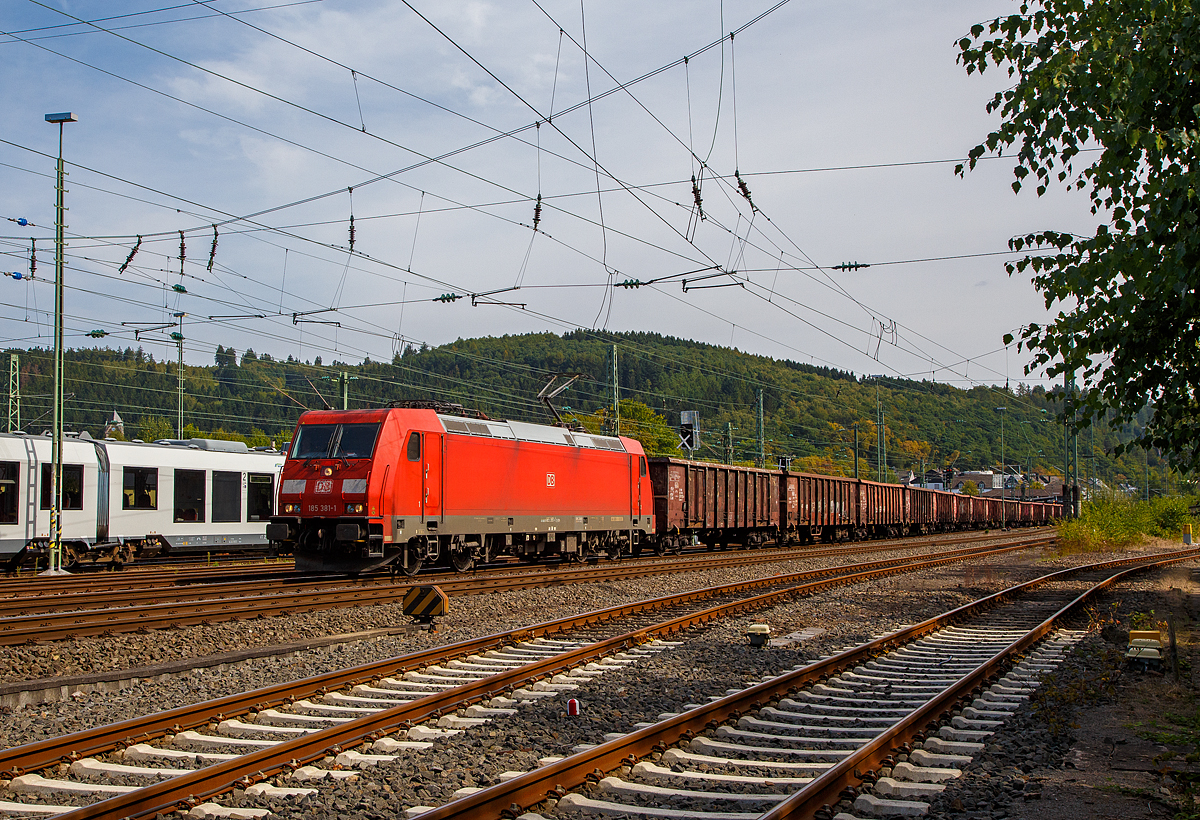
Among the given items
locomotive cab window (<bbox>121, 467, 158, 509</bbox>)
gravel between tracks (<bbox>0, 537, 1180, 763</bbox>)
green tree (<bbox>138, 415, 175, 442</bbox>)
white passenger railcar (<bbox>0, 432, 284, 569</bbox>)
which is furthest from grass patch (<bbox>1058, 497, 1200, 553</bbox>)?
green tree (<bbox>138, 415, 175, 442</bbox>)

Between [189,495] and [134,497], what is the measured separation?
5.83ft

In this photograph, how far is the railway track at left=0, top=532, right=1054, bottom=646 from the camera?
36.9ft

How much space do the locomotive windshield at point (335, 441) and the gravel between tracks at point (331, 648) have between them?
4.07m

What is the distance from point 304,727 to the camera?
23.1 ft

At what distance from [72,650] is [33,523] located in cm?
1284

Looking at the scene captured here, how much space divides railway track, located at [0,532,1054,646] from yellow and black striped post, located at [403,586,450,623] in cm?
194

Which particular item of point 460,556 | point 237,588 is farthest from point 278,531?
point 460,556

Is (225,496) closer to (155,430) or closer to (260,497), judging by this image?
(260,497)

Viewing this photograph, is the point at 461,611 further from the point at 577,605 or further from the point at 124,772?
the point at 124,772

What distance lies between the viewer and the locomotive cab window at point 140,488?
23219 millimetres

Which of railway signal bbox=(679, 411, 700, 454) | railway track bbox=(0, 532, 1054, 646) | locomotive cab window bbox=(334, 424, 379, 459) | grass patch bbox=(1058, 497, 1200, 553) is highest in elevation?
railway signal bbox=(679, 411, 700, 454)

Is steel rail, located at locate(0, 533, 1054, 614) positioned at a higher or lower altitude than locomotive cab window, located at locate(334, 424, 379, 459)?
lower

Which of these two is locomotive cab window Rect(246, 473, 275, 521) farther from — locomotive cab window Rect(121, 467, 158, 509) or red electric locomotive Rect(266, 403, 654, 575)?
red electric locomotive Rect(266, 403, 654, 575)

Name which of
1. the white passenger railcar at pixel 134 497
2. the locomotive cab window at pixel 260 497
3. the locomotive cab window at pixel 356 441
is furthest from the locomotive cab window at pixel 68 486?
the locomotive cab window at pixel 356 441
